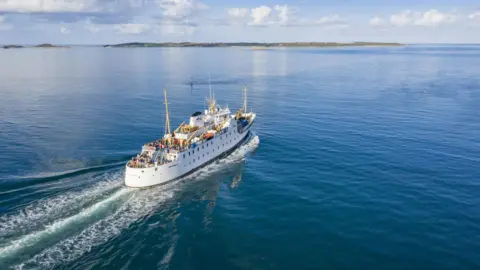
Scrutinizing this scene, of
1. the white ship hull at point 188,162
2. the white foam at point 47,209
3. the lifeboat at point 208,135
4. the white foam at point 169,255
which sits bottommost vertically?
the white foam at point 169,255

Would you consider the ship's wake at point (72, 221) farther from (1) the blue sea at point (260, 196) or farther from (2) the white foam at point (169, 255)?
(2) the white foam at point (169, 255)

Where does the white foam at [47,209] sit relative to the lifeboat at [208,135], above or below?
below

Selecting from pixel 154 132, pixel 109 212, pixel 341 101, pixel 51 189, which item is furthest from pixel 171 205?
pixel 341 101

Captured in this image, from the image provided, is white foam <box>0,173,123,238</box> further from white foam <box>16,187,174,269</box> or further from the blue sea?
white foam <box>16,187,174,269</box>

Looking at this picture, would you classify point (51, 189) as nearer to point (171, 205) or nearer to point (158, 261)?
point (171, 205)

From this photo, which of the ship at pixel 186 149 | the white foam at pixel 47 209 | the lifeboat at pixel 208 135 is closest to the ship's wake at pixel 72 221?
the white foam at pixel 47 209

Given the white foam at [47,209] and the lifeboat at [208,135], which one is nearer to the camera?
the white foam at [47,209]

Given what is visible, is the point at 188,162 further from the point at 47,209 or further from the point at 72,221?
the point at 47,209
